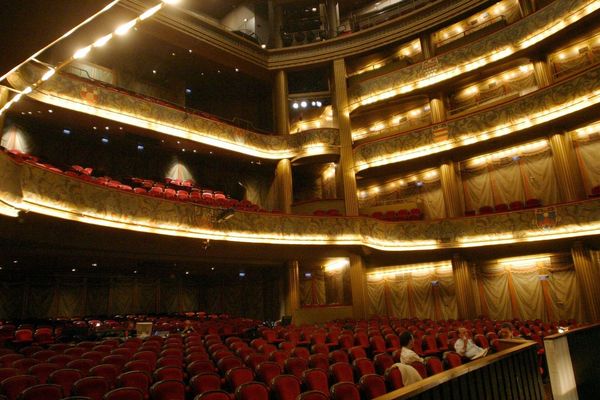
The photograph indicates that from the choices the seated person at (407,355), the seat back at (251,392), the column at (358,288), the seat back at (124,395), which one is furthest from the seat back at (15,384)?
the column at (358,288)

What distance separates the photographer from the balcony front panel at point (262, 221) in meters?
7.89

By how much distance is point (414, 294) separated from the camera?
15.0 m

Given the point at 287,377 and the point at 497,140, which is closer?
the point at 287,377

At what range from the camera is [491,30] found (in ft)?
49.2

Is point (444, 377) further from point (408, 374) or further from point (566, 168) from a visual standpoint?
point (566, 168)

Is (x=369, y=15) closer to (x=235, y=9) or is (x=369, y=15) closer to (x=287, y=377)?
(x=235, y=9)

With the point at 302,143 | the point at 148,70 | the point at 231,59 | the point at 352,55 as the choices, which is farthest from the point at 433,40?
the point at 148,70

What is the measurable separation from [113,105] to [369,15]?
506 inches

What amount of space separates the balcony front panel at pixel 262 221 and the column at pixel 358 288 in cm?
116

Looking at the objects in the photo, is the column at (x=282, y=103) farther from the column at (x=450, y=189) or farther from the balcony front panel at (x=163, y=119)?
the column at (x=450, y=189)

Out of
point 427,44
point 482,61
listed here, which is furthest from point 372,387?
point 427,44

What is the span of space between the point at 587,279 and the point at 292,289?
8.55m

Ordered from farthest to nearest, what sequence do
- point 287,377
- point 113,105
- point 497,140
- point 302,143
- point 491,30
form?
point 302,143 < point 491,30 < point 497,140 < point 113,105 < point 287,377

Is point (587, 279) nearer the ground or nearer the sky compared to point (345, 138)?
nearer the ground
